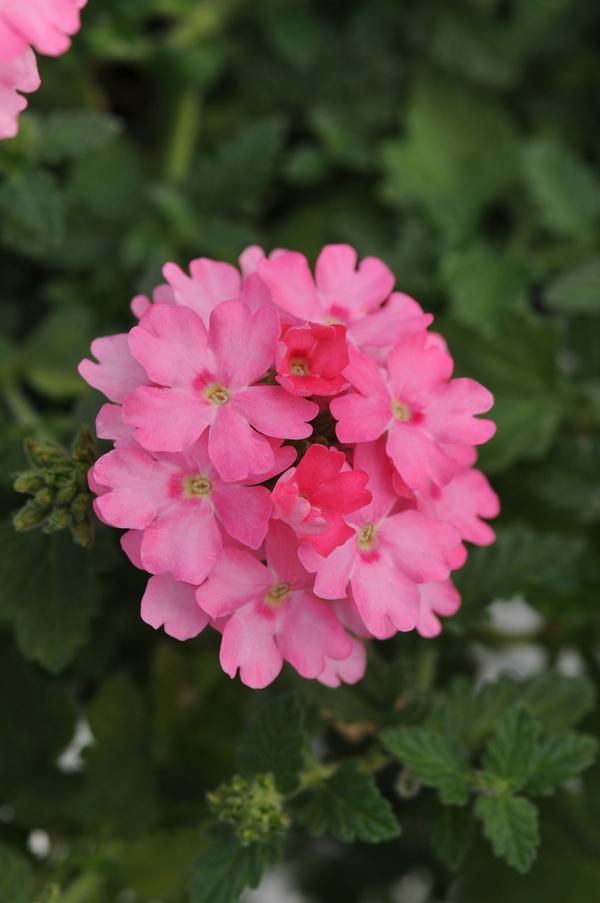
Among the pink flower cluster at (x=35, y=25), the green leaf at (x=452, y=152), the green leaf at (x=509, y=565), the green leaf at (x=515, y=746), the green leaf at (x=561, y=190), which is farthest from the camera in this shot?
the green leaf at (x=452, y=152)

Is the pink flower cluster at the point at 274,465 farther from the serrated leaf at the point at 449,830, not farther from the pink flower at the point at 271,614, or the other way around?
the serrated leaf at the point at 449,830

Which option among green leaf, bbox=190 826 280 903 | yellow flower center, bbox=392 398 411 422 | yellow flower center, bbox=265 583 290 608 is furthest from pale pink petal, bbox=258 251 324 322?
green leaf, bbox=190 826 280 903

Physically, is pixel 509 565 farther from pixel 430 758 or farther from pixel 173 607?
pixel 173 607

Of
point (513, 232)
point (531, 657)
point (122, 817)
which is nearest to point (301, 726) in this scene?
point (122, 817)

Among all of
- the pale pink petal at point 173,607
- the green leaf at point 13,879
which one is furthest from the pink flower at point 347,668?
the green leaf at point 13,879

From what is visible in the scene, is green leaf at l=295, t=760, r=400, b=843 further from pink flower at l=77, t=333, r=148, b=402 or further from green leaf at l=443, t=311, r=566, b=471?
green leaf at l=443, t=311, r=566, b=471

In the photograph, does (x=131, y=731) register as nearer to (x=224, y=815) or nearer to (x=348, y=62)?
(x=224, y=815)

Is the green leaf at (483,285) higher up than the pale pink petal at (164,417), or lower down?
higher up
